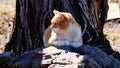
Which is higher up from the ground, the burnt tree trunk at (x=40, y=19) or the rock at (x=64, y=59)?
the burnt tree trunk at (x=40, y=19)

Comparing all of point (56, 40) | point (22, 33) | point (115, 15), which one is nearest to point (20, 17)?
point (22, 33)

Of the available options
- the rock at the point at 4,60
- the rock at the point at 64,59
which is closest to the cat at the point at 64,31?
the rock at the point at 64,59

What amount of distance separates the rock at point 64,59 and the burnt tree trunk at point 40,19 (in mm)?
2283

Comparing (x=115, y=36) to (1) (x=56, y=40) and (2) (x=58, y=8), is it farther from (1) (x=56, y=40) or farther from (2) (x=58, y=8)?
Answer: (1) (x=56, y=40)

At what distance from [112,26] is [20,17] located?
12.0ft

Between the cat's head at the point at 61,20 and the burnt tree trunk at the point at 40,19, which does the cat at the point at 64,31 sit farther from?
the burnt tree trunk at the point at 40,19

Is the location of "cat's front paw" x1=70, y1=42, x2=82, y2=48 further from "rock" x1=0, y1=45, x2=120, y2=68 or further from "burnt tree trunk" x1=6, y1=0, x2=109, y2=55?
"burnt tree trunk" x1=6, y1=0, x2=109, y2=55

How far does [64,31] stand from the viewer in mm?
6184

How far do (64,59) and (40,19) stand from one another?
2.97 meters

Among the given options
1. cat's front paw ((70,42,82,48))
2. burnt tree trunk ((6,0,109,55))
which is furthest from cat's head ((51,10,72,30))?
burnt tree trunk ((6,0,109,55))

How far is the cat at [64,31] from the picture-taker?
6.08 m

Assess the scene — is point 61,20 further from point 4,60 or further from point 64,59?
point 4,60

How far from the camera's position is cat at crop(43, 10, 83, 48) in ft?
20.0

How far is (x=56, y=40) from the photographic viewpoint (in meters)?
6.21
